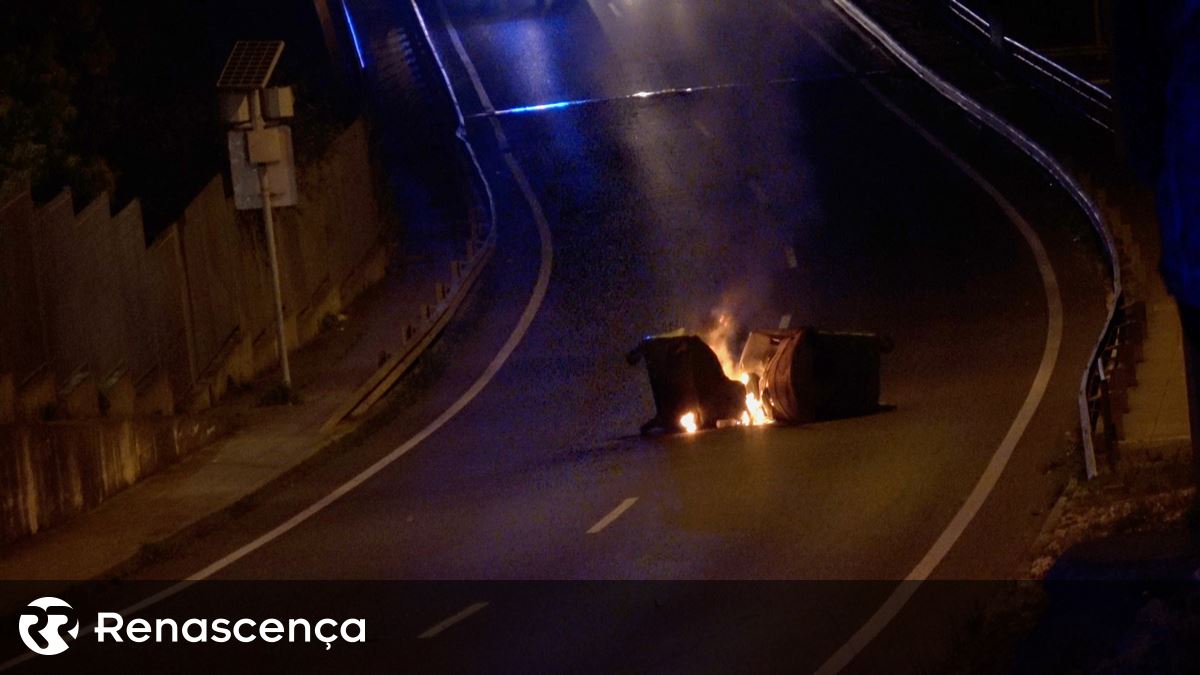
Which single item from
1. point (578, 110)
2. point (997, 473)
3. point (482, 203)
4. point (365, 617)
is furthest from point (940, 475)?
point (578, 110)

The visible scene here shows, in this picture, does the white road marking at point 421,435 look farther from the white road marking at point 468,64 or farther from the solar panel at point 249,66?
the white road marking at point 468,64

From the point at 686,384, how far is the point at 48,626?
24.7ft

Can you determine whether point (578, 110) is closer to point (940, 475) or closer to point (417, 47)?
point (417, 47)

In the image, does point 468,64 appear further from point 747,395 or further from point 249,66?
point 747,395

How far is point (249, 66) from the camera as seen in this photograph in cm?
2188

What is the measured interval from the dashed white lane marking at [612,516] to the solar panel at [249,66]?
852cm

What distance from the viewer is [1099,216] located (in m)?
25.2

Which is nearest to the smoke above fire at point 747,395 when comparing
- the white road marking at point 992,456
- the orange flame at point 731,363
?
the orange flame at point 731,363

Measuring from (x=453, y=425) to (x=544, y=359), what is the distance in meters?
2.90

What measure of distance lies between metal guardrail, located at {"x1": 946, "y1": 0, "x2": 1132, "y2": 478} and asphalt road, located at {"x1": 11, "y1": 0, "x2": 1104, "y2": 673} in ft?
1.95

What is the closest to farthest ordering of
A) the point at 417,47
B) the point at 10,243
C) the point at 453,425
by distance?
the point at 10,243 → the point at 453,425 → the point at 417,47

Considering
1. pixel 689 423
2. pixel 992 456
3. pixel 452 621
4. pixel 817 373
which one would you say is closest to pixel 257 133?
pixel 689 423

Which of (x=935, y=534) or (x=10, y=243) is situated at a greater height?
(x=10, y=243)

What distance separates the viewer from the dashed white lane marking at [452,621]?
12.2 m
